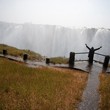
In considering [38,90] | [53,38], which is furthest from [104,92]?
[53,38]

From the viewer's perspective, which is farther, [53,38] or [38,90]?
[53,38]

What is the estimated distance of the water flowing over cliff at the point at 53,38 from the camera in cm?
11706

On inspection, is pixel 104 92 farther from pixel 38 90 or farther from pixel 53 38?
pixel 53 38

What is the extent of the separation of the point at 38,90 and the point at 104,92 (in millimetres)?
4712

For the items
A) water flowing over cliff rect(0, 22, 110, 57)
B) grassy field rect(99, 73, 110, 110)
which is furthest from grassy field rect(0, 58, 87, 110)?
water flowing over cliff rect(0, 22, 110, 57)

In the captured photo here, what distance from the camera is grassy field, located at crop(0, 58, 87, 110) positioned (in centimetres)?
1328

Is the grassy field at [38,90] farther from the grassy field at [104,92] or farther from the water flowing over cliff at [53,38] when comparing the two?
the water flowing over cliff at [53,38]

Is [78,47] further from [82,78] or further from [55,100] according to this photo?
[55,100]

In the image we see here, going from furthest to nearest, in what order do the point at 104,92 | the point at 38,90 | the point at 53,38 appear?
the point at 53,38 → the point at 104,92 → the point at 38,90

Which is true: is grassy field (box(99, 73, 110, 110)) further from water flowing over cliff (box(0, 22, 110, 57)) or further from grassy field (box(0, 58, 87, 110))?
water flowing over cliff (box(0, 22, 110, 57))

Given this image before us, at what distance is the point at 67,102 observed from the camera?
46.2ft

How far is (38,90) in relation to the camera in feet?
52.0

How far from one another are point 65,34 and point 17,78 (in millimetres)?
122186

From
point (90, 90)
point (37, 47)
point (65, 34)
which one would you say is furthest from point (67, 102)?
point (65, 34)
